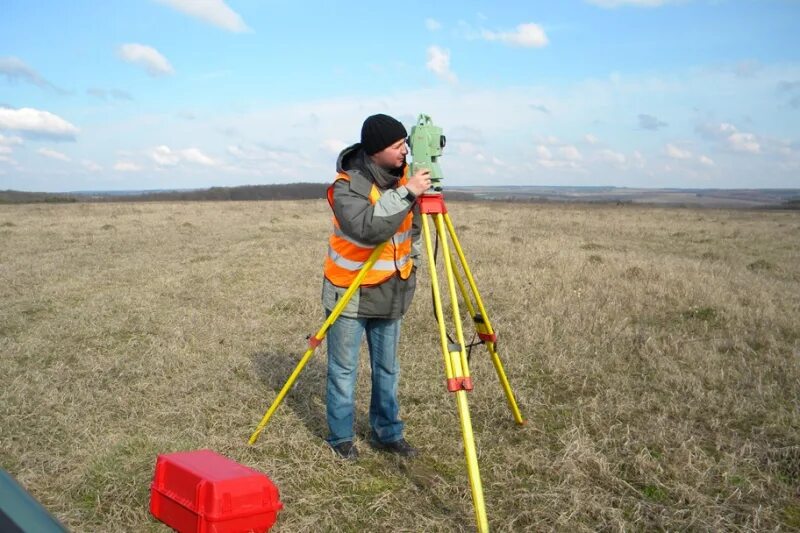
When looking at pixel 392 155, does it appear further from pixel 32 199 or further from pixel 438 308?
pixel 32 199

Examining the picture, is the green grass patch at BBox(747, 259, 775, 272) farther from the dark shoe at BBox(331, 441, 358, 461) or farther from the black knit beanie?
the black knit beanie

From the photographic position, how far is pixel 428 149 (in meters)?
3.70

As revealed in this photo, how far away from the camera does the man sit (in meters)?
3.74

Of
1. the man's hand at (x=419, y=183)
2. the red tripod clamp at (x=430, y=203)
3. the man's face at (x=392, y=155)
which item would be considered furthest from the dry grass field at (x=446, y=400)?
the man's face at (x=392, y=155)

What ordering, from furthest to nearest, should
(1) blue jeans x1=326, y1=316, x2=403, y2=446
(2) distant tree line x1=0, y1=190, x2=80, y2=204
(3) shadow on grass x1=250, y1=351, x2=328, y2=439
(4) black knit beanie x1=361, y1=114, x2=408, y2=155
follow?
(2) distant tree line x1=0, y1=190, x2=80, y2=204 < (3) shadow on grass x1=250, y1=351, x2=328, y2=439 < (1) blue jeans x1=326, y1=316, x2=403, y2=446 < (4) black knit beanie x1=361, y1=114, x2=408, y2=155

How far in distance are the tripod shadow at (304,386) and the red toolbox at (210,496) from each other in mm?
1377

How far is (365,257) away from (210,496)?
67.8 inches

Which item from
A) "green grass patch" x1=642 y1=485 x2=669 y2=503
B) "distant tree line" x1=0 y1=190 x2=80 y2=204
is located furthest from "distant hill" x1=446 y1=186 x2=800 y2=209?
"green grass patch" x1=642 y1=485 x2=669 y2=503

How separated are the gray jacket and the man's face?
57 millimetres

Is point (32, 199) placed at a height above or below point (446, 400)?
above

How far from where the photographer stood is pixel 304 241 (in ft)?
55.4

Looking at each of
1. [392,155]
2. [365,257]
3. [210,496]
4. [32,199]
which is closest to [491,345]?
[365,257]

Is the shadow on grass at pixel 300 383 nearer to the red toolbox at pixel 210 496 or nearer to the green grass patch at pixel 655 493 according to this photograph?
the red toolbox at pixel 210 496

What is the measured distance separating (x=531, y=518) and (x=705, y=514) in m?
1.05
